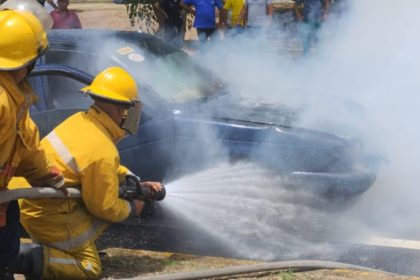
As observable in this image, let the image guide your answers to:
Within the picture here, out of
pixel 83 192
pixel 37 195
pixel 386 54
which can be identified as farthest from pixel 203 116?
pixel 386 54

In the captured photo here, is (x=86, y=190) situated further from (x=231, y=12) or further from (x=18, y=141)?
(x=231, y=12)

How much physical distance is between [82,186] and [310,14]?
6.98 metres

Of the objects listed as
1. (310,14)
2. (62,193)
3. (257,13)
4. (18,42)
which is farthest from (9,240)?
(310,14)

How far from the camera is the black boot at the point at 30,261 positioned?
4.01 metres

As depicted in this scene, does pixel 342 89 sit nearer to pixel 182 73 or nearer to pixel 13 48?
pixel 182 73

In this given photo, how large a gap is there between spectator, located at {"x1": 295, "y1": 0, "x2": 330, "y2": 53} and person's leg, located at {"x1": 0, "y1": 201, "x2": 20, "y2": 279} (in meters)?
6.69

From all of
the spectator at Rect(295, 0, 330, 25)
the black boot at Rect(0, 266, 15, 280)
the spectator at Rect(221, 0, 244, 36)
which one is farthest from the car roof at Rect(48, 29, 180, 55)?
the spectator at Rect(221, 0, 244, 36)

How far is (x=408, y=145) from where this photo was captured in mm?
5949

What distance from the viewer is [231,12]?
35.2ft

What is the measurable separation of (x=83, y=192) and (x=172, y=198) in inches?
48.2

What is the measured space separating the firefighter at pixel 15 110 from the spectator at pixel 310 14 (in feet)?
21.9

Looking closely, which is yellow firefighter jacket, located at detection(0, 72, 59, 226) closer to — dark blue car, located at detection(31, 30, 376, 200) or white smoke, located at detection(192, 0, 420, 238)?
dark blue car, located at detection(31, 30, 376, 200)

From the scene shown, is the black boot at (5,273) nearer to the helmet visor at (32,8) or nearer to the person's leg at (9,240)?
the person's leg at (9,240)

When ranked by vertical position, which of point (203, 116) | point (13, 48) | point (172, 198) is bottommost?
point (172, 198)
